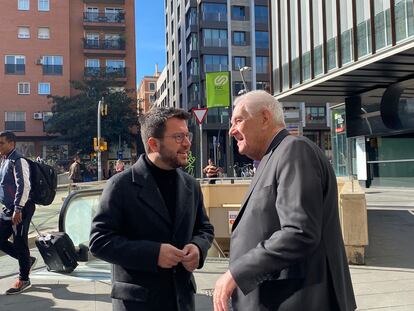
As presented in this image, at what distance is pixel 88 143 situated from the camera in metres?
44.1

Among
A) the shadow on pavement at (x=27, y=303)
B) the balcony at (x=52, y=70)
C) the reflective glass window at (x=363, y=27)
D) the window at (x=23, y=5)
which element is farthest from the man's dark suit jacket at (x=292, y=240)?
the window at (x=23, y=5)

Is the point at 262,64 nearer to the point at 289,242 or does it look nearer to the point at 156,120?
the point at 156,120

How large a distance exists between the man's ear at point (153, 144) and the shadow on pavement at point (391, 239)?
5.45 m

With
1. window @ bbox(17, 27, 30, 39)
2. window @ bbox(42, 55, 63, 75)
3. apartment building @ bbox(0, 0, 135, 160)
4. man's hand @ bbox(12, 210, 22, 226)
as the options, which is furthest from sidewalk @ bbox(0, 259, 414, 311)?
window @ bbox(17, 27, 30, 39)

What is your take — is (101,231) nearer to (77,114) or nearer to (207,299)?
(207,299)

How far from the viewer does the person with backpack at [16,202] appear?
5574mm

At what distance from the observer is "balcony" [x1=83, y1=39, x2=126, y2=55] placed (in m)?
50.1

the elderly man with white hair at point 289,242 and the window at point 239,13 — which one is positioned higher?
the window at point 239,13

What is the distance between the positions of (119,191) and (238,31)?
56.9 m

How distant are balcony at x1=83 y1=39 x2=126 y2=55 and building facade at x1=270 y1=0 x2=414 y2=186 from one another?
2799 centimetres

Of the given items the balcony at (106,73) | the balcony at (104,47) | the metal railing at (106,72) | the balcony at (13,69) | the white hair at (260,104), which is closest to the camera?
the white hair at (260,104)

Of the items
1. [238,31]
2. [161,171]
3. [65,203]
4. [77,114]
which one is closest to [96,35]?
[77,114]

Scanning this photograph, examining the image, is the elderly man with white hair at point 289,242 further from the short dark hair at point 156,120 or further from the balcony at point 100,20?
the balcony at point 100,20

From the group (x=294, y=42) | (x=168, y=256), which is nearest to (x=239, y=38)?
(x=294, y=42)
